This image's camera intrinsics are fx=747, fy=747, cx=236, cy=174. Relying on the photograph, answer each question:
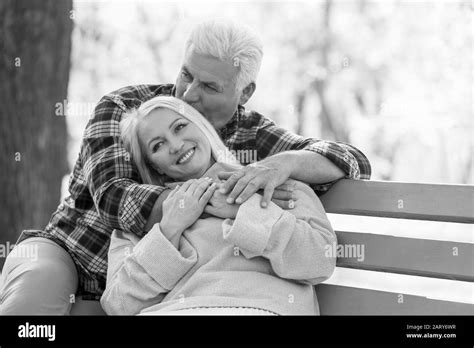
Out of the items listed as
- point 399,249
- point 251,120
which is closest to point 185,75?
point 251,120

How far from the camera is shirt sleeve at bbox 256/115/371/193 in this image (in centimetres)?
290

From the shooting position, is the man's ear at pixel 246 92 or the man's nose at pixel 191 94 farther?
the man's ear at pixel 246 92

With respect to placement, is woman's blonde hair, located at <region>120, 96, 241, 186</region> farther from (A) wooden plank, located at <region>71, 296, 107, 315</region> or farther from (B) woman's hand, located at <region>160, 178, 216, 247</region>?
(A) wooden plank, located at <region>71, 296, 107, 315</region>

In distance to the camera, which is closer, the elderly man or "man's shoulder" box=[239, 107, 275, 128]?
the elderly man

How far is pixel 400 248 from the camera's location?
110 inches

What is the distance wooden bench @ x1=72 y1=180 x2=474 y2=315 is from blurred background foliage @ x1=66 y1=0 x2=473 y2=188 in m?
12.9

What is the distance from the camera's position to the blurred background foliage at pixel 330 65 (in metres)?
16.1

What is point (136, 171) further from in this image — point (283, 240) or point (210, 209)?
point (283, 240)

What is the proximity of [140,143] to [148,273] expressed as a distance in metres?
0.57

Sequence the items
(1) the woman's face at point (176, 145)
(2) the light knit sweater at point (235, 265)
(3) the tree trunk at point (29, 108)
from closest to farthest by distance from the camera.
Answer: (2) the light knit sweater at point (235, 265), (1) the woman's face at point (176, 145), (3) the tree trunk at point (29, 108)

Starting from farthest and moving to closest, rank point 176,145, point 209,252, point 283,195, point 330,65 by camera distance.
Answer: point 330,65
point 176,145
point 283,195
point 209,252

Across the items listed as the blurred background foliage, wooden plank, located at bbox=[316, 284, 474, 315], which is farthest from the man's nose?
the blurred background foliage

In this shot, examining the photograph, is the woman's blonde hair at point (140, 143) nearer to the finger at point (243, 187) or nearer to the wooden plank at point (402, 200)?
the finger at point (243, 187)

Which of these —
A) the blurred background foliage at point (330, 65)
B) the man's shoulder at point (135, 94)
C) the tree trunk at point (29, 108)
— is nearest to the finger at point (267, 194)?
the man's shoulder at point (135, 94)
